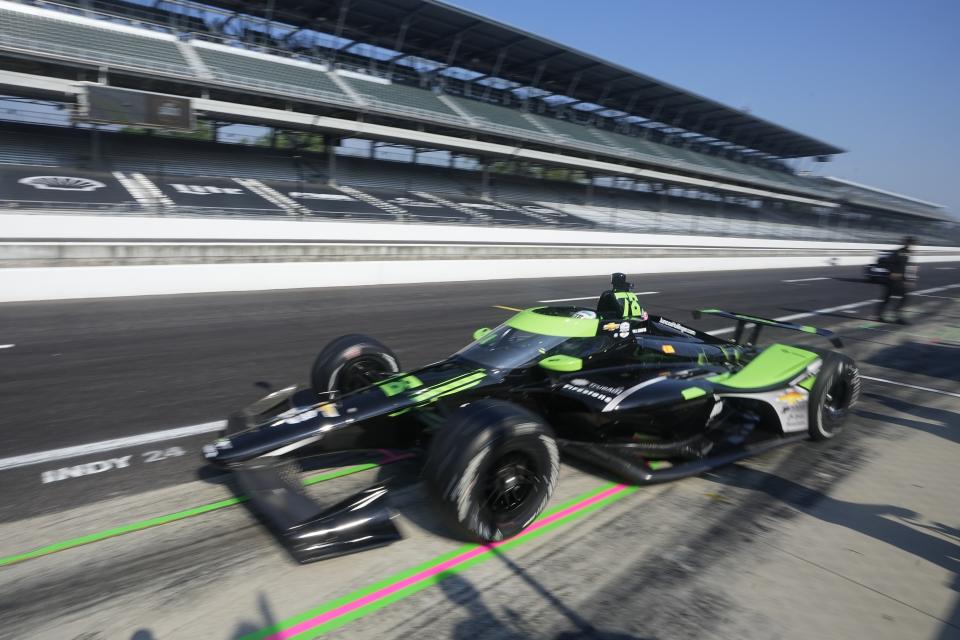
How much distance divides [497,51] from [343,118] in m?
12.3

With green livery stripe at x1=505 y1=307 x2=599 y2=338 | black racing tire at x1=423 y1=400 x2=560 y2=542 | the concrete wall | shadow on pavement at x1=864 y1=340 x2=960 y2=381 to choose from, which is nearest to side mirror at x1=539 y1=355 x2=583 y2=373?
green livery stripe at x1=505 y1=307 x2=599 y2=338

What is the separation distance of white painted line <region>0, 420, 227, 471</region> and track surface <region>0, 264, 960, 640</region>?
3.7 inches

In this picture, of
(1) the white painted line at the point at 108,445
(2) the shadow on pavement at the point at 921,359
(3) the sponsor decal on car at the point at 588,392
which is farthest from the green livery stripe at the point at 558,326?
(2) the shadow on pavement at the point at 921,359

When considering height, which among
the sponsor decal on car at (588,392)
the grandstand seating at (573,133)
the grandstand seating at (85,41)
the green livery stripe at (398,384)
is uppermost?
the grandstand seating at (573,133)

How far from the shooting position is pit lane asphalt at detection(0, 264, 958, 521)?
14.1 feet

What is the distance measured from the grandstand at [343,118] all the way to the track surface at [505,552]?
11.3 metres

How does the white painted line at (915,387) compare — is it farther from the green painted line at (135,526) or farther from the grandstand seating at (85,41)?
the grandstand seating at (85,41)

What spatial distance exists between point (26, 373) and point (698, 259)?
24187 mm

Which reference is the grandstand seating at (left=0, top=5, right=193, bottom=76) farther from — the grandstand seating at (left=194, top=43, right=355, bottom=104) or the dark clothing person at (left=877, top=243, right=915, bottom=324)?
the dark clothing person at (left=877, top=243, right=915, bottom=324)

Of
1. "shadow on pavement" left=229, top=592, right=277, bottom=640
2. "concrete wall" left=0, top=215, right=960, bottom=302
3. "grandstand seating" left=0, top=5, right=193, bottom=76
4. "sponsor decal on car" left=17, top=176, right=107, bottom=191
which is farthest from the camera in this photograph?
"grandstand seating" left=0, top=5, right=193, bottom=76

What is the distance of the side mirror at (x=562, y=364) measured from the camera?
4391mm

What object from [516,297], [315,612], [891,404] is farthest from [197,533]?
[516,297]

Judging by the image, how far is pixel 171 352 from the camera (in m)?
7.38

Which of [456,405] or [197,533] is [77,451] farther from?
[456,405]
